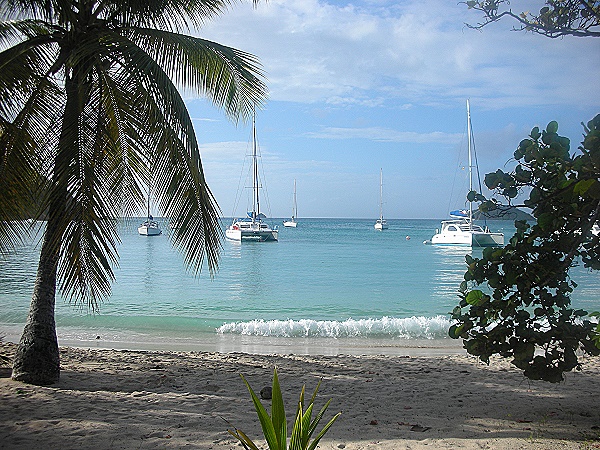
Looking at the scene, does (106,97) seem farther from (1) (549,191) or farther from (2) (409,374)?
(2) (409,374)

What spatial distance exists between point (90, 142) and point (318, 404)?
12.1ft

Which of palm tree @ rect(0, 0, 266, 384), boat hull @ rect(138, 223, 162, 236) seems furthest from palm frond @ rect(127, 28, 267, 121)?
boat hull @ rect(138, 223, 162, 236)

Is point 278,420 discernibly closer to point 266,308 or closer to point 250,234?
point 266,308

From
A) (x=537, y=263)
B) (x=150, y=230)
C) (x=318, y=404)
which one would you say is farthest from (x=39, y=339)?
(x=150, y=230)

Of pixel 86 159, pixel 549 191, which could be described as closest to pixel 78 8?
pixel 86 159

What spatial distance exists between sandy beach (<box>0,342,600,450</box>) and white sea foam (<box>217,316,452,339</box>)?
12.3ft

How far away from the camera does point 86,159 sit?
509 centimetres

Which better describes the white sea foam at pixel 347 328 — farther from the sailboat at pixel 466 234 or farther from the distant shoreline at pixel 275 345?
the sailboat at pixel 466 234

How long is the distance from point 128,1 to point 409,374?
6.12 meters

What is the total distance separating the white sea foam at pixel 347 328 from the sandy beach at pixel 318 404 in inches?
148

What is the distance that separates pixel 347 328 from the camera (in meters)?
13.0

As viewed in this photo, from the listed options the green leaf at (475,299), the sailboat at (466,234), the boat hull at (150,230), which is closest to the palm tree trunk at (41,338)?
the green leaf at (475,299)

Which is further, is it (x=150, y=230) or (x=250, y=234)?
(x=150, y=230)

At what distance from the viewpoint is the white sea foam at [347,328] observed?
12453 millimetres
